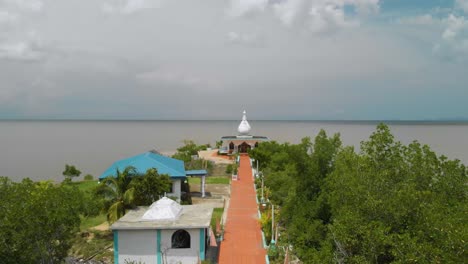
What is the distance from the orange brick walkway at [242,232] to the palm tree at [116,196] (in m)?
5.12

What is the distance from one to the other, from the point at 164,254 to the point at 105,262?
2.73m

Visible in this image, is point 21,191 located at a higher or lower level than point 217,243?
higher

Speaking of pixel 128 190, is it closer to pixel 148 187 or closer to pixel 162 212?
pixel 148 187

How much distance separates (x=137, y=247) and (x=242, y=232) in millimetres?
5973

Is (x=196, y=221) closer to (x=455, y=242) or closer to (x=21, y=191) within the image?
(x=21, y=191)

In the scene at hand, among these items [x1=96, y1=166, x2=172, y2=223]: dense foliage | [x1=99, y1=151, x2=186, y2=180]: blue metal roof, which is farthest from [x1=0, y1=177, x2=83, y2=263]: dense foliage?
[x1=99, y1=151, x2=186, y2=180]: blue metal roof

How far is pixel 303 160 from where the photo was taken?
1802 centimetres

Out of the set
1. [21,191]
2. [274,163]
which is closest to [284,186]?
[274,163]

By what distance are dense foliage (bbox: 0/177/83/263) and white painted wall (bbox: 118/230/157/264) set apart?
3023mm

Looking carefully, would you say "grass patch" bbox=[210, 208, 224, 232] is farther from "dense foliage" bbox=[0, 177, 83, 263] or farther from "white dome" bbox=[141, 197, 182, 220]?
"dense foliage" bbox=[0, 177, 83, 263]

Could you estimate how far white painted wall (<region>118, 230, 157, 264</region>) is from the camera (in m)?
16.0

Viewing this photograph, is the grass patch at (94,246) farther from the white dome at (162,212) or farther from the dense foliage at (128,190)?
the white dome at (162,212)

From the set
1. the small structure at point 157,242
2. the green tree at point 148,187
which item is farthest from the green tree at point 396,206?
the green tree at point 148,187

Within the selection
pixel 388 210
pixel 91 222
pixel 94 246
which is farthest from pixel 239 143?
pixel 388 210
